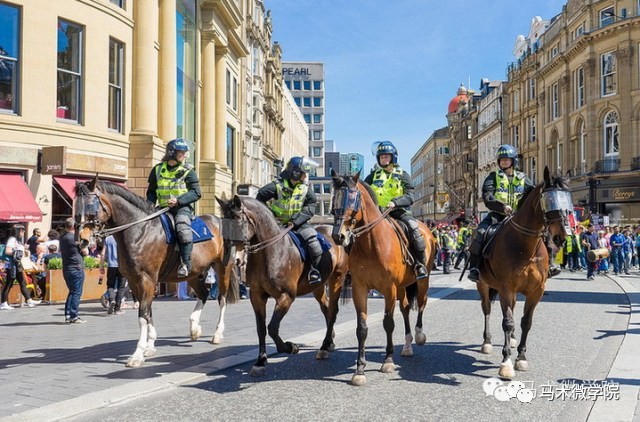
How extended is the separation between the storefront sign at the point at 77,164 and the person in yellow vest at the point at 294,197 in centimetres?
1127

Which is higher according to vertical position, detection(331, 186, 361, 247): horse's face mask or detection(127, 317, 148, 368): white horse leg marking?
detection(331, 186, 361, 247): horse's face mask

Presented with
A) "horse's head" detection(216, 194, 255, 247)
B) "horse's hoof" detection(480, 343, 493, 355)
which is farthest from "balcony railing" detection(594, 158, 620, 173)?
"horse's head" detection(216, 194, 255, 247)

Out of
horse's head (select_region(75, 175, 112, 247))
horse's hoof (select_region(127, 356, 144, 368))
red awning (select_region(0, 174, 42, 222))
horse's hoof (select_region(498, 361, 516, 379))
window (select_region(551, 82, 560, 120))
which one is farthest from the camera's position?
window (select_region(551, 82, 560, 120))

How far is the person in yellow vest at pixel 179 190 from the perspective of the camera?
8.83 metres

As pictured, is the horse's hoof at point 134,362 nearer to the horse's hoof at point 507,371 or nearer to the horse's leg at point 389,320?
the horse's leg at point 389,320

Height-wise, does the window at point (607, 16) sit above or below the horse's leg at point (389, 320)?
above

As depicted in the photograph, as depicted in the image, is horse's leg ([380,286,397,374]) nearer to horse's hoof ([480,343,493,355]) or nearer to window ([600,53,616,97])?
horse's hoof ([480,343,493,355])

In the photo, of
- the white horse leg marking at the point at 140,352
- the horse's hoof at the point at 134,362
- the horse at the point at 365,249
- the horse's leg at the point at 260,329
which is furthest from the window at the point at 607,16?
the horse's hoof at the point at 134,362

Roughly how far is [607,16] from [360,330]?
4843cm

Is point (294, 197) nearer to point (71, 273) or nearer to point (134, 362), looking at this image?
point (134, 362)

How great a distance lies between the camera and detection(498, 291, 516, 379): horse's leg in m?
7.04

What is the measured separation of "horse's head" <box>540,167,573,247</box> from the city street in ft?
5.64

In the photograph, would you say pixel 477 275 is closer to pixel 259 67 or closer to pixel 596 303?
pixel 596 303

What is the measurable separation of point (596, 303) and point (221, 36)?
2490cm
